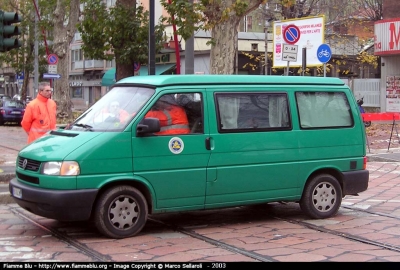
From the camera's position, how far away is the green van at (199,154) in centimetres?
736

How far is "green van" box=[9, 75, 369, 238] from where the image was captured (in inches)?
290

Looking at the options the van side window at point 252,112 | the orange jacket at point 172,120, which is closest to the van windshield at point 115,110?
the orange jacket at point 172,120

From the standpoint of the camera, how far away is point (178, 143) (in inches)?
308

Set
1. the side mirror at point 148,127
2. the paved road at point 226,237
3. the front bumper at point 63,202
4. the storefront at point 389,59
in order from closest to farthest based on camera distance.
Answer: the paved road at point 226,237, the front bumper at point 63,202, the side mirror at point 148,127, the storefront at point 389,59

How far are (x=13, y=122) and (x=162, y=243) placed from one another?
30.4 metres

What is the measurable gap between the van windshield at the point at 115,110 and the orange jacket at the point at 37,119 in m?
2.54

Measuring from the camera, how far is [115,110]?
7.92 meters

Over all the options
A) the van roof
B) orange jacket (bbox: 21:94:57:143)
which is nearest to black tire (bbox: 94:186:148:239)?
the van roof

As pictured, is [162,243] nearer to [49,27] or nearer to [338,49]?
[49,27]

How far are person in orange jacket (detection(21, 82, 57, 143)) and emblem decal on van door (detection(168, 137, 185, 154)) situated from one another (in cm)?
363

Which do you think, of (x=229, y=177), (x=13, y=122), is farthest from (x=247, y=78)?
(x=13, y=122)

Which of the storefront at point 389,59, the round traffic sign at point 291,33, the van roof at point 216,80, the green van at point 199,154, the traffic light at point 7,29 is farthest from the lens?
the storefront at point 389,59

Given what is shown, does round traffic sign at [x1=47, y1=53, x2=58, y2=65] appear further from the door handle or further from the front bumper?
the front bumper

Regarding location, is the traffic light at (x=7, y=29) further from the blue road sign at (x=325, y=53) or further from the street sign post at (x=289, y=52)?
the blue road sign at (x=325, y=53)
